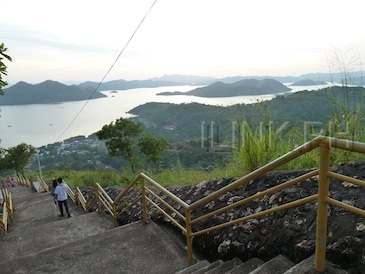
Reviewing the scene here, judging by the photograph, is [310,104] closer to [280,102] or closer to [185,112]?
[280,102]

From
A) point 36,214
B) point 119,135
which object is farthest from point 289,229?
point 119,135

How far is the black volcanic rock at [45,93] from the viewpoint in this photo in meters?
158

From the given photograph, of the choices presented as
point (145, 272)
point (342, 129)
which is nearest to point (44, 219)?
point (145, 272)

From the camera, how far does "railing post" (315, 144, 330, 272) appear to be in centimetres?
152

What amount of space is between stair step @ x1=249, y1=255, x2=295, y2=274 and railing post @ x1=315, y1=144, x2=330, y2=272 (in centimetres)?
39

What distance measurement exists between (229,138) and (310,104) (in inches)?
64.7

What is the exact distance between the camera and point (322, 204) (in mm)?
1583

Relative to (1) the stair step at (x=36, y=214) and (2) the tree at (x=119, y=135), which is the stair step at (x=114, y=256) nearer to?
(1) the stair step at (x=36, y=214)

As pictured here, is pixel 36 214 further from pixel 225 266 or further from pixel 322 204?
pixel 322 204

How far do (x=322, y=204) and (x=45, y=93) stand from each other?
18815 cm

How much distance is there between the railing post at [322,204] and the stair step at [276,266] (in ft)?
1.29

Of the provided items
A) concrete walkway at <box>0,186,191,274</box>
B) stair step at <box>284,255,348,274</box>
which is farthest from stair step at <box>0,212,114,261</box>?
stair step at <box>284,255,348,274</box>

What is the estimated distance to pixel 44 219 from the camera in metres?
8.39

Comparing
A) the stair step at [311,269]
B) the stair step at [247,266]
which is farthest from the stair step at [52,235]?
the stair step at [311,269]
